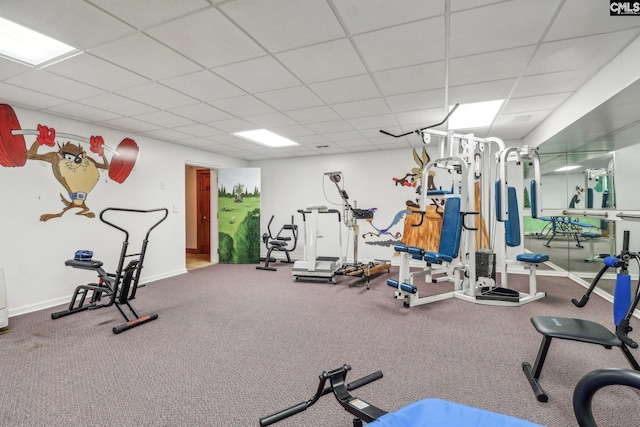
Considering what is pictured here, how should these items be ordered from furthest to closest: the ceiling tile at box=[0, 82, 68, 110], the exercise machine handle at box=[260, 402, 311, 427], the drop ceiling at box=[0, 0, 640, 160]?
1. the ceiling tile at box=[0, 82, 68, 110]
2. the drop ceiling at box=[0, 0, 640, 160]
3. the exercise machine handle at box=[260, 402, 311, 427]

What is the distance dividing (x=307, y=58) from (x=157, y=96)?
6.24 ft

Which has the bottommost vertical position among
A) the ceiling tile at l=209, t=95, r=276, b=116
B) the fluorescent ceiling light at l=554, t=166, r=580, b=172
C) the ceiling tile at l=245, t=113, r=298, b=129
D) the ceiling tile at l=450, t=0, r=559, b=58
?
the fluorescent ceiling light at l=554, t=166, r=580, b=172

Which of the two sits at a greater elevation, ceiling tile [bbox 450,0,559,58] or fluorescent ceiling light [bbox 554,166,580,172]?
ceiling tile [bbox 450,0,559,58]

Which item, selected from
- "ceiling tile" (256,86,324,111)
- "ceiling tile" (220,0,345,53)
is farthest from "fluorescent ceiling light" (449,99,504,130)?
"ceiling tile" (220,0,345,53)

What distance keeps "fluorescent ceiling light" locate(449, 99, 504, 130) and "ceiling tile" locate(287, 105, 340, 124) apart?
60.3 inches

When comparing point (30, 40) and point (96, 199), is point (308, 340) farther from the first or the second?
point (96, 199)

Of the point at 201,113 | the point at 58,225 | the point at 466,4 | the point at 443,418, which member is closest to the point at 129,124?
the point at 201,113

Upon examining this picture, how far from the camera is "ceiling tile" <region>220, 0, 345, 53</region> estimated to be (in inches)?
75.4

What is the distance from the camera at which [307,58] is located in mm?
2580

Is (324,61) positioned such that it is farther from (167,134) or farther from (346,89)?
(167,134)

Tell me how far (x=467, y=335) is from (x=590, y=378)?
2410 mm

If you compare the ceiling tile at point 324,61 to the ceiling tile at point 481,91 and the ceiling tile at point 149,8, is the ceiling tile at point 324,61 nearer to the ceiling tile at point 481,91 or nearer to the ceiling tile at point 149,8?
the ceiling tile at point 149,8

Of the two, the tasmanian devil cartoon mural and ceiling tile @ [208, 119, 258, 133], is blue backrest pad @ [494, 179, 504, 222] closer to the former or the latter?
ceiling tile @ [208, 119, 258, 133]

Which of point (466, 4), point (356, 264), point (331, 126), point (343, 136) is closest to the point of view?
point (466, 4)
